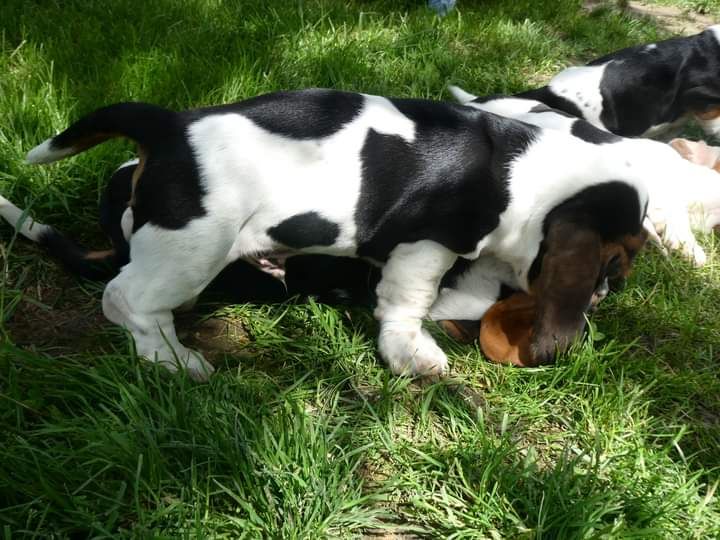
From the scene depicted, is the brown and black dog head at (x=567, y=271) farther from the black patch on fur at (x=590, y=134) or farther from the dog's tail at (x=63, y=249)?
the dog's tail at (x=63, y=249)

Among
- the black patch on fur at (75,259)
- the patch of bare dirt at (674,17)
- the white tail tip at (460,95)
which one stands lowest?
the patch of bare dirt at (674,17)

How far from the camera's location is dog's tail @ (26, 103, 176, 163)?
244 centimetres

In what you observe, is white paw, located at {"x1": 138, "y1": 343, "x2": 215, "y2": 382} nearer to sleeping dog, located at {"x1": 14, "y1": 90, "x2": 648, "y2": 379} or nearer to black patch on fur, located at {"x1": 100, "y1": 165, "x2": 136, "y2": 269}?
sleeping dog, located at {"x1": 14, "y1": 90, "x2": 648, "y2": 379}

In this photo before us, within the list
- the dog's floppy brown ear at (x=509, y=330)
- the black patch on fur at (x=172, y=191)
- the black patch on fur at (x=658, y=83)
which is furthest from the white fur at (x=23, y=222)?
the black patch on fur at (x=658, y=83)

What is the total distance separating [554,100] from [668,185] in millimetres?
1101

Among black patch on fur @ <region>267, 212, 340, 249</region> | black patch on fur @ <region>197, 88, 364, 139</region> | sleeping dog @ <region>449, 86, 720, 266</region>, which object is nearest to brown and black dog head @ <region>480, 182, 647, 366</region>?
sleeping dog @ <region>449, 86, 720, 266</region>

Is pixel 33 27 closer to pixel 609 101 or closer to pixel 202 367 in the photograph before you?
pixel 202 367

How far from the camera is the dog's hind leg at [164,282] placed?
239 centimetres

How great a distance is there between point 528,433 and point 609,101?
297 centimetres

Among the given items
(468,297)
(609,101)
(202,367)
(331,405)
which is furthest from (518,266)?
(609,101)

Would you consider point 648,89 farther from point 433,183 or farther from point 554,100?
point 433,183

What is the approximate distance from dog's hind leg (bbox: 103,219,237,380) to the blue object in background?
13.2 ft

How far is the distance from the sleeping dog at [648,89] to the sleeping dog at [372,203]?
1868 mm

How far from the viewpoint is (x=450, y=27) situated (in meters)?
5.35
